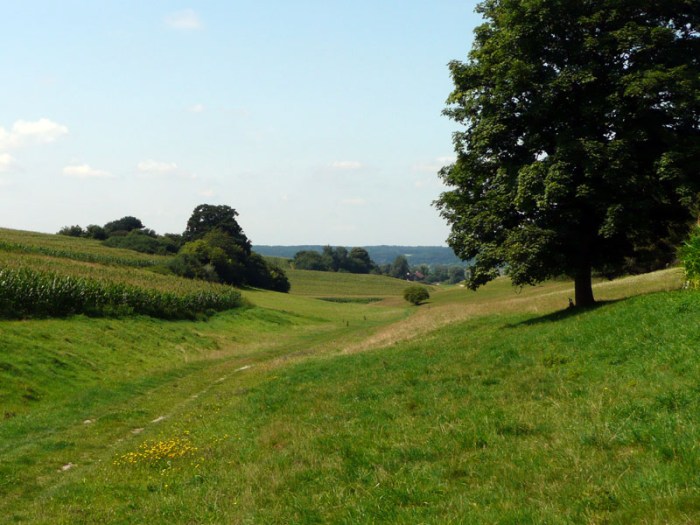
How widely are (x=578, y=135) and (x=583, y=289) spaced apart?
23.3 feet

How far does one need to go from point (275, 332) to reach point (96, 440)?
44.3 metres

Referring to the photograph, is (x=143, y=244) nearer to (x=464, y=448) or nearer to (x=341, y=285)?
(x=341, y=285)

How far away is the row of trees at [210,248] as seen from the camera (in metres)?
94.0

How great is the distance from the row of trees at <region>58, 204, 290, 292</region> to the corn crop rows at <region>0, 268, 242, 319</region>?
3492 centimetres

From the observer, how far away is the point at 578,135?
78.8 ft

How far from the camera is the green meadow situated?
307 inches

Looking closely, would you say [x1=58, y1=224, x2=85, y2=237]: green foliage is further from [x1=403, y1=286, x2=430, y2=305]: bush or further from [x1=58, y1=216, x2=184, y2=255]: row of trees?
[x1=403, y1=286, x2=430, y2=305]: bush

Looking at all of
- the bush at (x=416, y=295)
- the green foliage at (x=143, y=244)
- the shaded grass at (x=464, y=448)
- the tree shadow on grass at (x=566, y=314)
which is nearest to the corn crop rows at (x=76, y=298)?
the shaded grass at (x=464, y=448)

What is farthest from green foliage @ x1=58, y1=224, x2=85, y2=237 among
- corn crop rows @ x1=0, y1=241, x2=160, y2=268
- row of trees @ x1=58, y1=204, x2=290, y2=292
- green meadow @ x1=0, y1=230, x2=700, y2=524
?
green meadow @ x1=0, y1=230, x2=700, y2=524

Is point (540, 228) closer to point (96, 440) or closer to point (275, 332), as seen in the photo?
point (96, 440)

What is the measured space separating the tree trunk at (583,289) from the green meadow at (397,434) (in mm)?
1798

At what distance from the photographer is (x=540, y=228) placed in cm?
2450

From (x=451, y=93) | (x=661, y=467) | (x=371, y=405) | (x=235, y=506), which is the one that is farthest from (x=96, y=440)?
(x=451, y=93)

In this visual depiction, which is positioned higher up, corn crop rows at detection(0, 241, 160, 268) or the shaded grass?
corn crop rows at detection(0, 241, 160, 268)
